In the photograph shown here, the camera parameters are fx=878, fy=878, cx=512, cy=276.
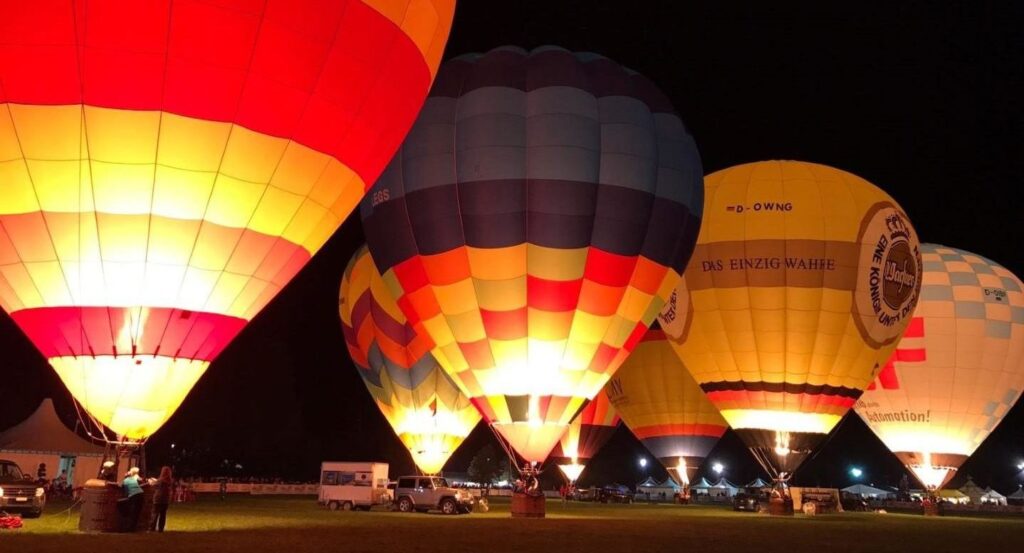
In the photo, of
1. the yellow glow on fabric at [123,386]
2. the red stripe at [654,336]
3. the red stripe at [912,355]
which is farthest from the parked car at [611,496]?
the yellow glow on fabric at [123,386]

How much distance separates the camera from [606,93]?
15.6 meters

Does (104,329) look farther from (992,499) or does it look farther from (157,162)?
(992,499)

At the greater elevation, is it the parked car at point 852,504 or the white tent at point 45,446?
the white tent at point 45,446

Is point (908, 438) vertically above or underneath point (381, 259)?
underneath

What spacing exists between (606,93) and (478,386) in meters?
5.67

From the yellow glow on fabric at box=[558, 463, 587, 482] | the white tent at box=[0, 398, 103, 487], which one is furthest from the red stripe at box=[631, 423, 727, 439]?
the white tent at box=[0, 398, 103, 487]

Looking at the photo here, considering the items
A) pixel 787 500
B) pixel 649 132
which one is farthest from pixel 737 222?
pixel 787 500

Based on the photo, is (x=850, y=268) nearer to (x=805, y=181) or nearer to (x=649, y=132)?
(x=805, y=181)

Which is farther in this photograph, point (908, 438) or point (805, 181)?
point (908, 438)

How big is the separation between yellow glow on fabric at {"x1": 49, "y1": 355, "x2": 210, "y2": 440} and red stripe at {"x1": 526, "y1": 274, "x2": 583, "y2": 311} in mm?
6530

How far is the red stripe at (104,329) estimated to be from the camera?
934 centimetres

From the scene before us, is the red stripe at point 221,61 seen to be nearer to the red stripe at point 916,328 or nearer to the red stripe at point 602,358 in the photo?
the red stripe at point 602,358

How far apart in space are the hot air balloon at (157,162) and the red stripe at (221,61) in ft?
0.05

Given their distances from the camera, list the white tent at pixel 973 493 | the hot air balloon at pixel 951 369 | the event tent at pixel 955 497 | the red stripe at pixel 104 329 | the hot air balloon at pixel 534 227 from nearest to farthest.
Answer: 1. the red stripe at pixel 104 329
2. the hot air balloon at pixel 534 227
3. the hot air balloon at pixel 951 369
4. the event tent at pixel 955 497
5. the white tent at pixel 973 493
